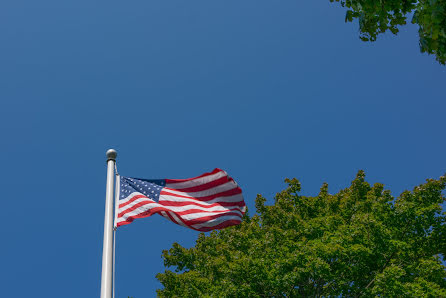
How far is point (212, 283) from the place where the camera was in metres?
23.8

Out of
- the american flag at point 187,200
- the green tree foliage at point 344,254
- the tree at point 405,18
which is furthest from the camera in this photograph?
the green tree foliage at point 344,254

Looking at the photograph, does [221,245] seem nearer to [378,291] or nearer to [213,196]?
[378,291]

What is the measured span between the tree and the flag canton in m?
5.58

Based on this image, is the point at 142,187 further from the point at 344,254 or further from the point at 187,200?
the point at 344,254

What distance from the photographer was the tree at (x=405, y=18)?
6.49m

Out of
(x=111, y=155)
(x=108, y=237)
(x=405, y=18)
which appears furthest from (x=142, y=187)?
(x=405, y=18)

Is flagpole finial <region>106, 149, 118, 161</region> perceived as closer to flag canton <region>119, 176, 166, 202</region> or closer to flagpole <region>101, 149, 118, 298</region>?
flagpole <region>101, 149, 118, 298</region>

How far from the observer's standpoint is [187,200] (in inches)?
452

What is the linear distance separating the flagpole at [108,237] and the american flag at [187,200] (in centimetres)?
60

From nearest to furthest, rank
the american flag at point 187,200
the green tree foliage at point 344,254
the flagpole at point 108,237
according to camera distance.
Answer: the flagpole at point 108,237, the american flag at point 187,200, the green tree foliage at point 344,254

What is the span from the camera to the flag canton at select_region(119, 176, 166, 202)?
1109 centimetres

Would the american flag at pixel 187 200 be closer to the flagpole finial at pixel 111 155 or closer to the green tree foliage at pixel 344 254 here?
the flagpole finial at pixel 111 155

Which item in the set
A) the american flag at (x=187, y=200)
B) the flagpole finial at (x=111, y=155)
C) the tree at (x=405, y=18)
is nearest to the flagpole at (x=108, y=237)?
the flagpole finial at (x=111, y=155)

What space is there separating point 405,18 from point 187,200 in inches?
240
